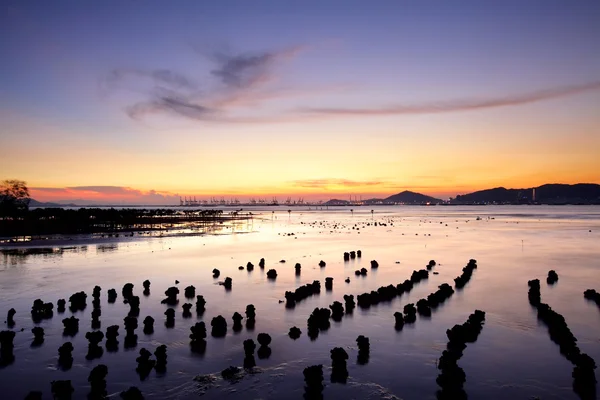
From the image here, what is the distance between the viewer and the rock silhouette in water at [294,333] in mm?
15688

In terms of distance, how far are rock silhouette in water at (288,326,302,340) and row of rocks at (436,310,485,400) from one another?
5218 millimetres

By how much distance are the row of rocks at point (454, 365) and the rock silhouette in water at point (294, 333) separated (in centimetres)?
522

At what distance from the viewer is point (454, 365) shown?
11.8 metres

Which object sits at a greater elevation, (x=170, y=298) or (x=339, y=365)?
(x=170, y=298)

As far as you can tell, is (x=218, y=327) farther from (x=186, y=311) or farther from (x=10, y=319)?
(x=10, y=319)

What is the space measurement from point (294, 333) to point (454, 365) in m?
6.15

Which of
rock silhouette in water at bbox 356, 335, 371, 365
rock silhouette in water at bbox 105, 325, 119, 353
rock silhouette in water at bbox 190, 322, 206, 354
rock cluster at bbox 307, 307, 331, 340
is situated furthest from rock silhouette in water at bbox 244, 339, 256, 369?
rock silhouette in water at bbox 105, 325, 119, 353

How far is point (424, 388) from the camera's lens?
458 inches

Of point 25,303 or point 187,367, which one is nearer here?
point 187,367

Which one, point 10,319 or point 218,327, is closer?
point 218,327

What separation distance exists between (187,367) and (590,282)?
26.8 metres

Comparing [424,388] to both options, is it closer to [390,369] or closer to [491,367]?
[390,369]

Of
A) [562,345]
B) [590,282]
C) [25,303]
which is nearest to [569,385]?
[562,345]

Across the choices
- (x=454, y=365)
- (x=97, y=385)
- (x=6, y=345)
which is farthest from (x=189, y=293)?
(x=454, y=365)
